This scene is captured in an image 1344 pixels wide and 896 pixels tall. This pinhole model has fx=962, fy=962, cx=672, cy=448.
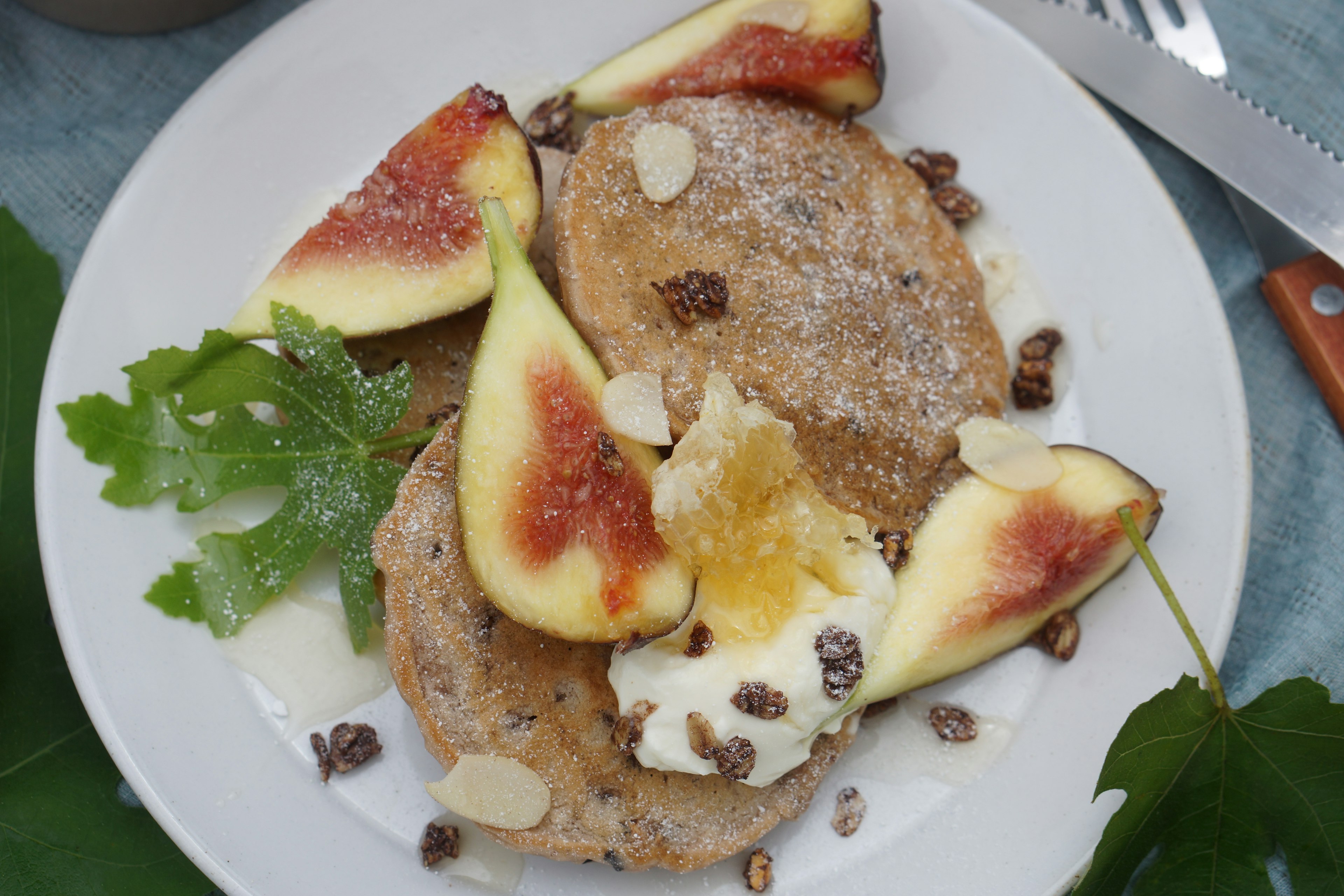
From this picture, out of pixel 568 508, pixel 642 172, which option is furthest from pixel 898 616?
pixel 642 172

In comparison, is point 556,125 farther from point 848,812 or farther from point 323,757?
point 848,812

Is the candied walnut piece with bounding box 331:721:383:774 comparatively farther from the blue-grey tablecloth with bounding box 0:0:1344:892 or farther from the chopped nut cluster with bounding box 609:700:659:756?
the blue-grey tablecloth with bounding box 0:0:1344:892

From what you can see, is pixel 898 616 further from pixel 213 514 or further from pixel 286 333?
pixel 213 514

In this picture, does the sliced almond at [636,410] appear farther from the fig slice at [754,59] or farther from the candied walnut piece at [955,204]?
the candied walnut piece at [955,204]

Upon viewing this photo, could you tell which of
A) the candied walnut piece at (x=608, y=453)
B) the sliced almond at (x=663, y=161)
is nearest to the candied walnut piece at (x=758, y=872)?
the candied walnut piece at (x=608, y=453)

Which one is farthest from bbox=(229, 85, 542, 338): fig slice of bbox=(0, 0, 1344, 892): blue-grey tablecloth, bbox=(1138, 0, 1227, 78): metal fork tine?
bbox=(1138, 0, 1227, 78): metal fork tine
